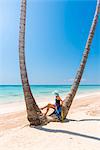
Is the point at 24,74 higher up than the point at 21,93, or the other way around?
the point at 24,74

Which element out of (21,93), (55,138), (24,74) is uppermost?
(24,74)

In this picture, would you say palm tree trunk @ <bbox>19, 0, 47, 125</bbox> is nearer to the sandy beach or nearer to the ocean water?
the sandy beach

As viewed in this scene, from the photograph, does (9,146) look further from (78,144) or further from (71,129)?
(71,129)

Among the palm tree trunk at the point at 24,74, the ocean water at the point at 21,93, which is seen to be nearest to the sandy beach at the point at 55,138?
the palm tree trunk at the point at 24,74

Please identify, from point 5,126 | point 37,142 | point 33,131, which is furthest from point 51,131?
point 5,126

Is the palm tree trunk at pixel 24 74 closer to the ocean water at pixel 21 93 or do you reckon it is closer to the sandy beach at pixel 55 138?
the sandy beach at pixel 55 138

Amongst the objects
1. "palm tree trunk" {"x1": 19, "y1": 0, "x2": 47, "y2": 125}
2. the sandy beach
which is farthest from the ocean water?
→ the sandy beach

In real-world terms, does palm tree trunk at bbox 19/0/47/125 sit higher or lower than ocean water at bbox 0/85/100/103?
higher

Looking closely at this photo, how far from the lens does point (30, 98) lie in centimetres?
1001

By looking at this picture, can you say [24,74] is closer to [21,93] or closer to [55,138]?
[55,138]

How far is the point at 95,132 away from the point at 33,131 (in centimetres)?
170

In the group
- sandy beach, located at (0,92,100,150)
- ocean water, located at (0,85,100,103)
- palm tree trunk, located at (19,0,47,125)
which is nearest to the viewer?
sandy beach, located at (0,92,100,150)

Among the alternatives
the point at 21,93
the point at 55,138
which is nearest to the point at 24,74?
the point at 55,138

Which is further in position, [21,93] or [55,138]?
[21,93]
